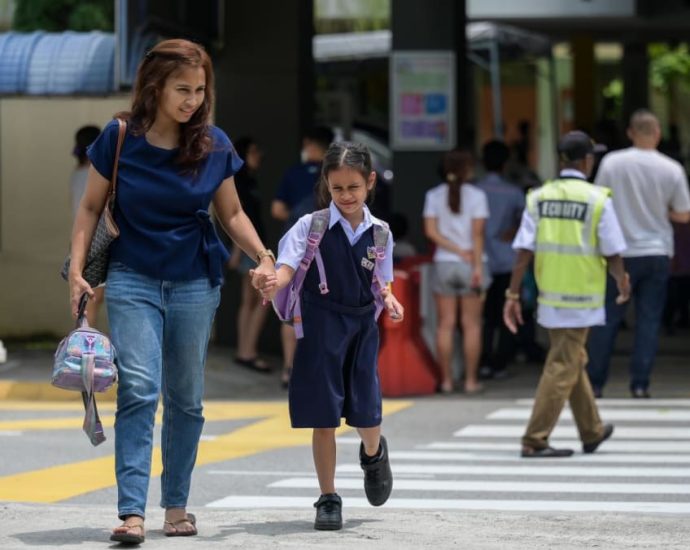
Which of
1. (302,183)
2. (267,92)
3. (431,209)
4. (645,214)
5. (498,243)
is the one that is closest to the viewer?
(645,214)

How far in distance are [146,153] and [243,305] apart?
28.8ft

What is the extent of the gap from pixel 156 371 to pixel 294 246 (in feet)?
2.76

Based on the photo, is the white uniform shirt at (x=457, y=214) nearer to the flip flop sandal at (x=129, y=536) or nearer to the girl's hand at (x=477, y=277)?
the girl's hand at (x=477, y=277)

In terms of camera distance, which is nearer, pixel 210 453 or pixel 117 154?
pixel 117 154

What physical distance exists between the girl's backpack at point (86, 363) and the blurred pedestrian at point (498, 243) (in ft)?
28.1

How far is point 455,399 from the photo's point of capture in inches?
557

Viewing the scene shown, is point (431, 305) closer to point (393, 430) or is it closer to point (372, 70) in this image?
point (393, 430)

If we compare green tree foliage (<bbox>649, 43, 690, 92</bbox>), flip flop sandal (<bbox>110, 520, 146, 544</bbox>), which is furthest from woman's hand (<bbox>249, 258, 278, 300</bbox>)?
green tree foliage (<bbox>649, 43, 690, 92</bbox>)

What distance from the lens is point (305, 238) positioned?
7.34 m

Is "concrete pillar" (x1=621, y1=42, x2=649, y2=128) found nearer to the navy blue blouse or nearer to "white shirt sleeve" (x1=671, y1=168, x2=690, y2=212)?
"white shirt sleeve" (x1=671, y1=168, x2=690, y2=212)

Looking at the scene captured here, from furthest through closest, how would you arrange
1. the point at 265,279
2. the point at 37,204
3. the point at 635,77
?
the point at 635,77 < the point at 37,204 < the point at 265,279

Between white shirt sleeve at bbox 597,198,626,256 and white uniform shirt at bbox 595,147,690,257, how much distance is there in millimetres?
2882

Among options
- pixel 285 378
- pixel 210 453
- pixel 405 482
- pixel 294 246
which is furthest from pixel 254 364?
pixel 294 246

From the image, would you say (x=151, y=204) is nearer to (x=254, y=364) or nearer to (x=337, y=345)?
(x=337, y=345)
